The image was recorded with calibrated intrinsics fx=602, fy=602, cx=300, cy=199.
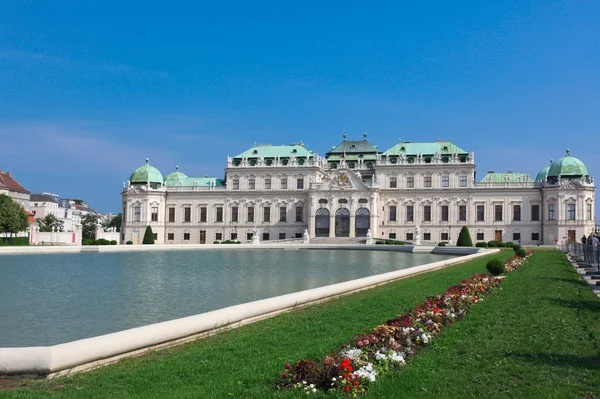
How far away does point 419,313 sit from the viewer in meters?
12.2

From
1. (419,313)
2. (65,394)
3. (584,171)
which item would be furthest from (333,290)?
(584,171)

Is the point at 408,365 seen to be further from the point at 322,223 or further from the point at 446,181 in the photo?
the point at 446,181

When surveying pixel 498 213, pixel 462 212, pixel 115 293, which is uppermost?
pixel 462 212

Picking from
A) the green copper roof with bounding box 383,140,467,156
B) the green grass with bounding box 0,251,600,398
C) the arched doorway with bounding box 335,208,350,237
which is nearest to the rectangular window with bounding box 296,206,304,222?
the arched doorway with bounding box 335,208,350,237

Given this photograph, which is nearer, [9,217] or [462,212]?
[9,217]

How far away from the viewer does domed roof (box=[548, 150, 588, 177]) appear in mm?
76562

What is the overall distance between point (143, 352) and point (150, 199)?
79.1 m

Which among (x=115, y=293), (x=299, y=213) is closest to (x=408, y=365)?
(x=115, y=293)

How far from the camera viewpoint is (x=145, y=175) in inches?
3482

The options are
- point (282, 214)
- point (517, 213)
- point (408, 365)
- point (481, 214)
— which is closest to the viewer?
point (408, 365)

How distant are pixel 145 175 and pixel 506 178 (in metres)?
51.3

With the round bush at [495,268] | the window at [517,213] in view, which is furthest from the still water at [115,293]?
the window at [517,213]

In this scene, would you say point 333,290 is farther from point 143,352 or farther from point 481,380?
point 481,380

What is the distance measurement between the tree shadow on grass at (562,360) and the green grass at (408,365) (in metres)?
0.02
